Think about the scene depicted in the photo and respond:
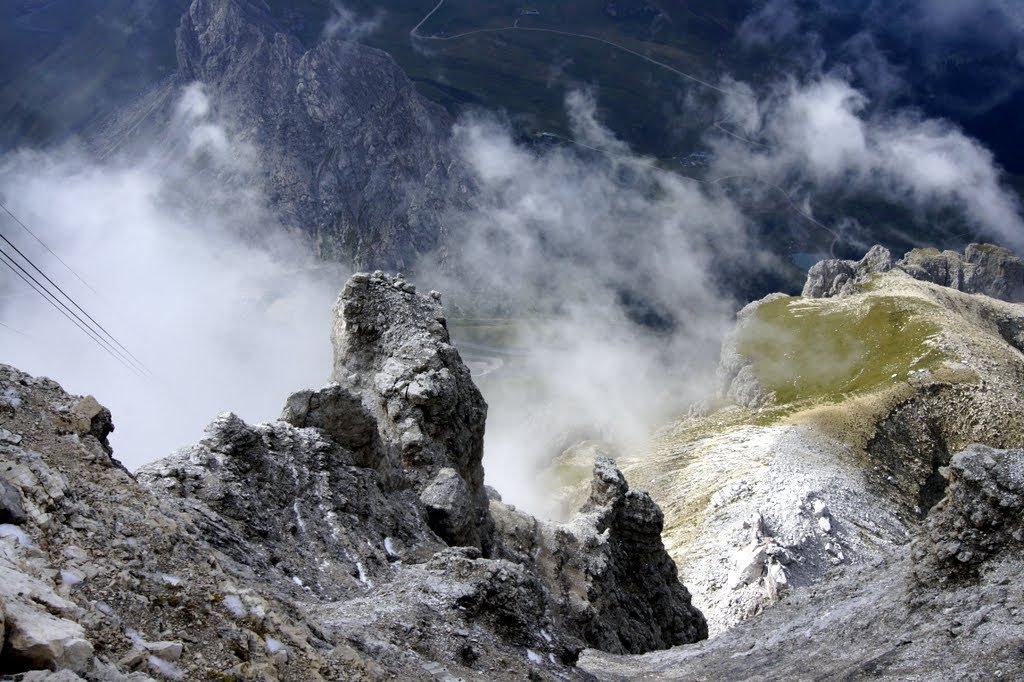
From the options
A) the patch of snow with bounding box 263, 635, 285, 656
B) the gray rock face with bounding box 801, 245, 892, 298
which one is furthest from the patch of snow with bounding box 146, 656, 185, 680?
the gray rock face with bounding box 801, 245, 892, 298

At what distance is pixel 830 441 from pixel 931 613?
67534 millimetres

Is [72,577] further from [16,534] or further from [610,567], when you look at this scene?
[610,567]

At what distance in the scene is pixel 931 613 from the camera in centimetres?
2609

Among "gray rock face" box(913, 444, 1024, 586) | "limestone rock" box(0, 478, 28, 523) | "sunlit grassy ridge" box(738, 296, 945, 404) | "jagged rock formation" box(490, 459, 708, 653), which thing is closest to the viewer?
"limestone rock" box(0, 478, 28, 523)

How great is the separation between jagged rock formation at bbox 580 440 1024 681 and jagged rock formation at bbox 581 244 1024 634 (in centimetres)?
1060

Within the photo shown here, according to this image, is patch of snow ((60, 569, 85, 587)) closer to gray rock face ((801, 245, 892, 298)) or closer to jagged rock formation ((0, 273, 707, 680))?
jagged rock formation ((0, 273, 707, 680))

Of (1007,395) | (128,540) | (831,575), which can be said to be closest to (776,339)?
(1007,395)

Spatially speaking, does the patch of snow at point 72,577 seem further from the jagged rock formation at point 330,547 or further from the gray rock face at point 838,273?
the gray rock face at point 838,273

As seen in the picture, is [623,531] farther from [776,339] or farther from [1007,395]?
[776,339]

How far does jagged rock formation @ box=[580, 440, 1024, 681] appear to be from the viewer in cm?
2303

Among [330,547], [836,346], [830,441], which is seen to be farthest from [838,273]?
[330,547]

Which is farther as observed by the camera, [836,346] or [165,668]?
[836,346]

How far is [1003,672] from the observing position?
21.0m

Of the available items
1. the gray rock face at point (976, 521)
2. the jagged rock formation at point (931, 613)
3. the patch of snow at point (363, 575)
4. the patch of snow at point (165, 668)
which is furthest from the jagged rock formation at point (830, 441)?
the patch of snow at point (165, 668)
